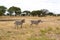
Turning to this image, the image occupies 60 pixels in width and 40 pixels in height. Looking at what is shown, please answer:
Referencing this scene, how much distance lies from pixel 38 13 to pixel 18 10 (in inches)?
279

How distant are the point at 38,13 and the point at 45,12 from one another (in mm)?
2487

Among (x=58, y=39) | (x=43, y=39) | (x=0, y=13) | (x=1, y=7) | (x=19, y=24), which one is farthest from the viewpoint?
(x=1, y=7)

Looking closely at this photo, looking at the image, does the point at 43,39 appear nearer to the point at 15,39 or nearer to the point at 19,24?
the point at 15,39

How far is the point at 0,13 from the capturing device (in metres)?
71.9

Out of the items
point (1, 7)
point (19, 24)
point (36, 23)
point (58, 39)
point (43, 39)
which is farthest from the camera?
point (1, 7)

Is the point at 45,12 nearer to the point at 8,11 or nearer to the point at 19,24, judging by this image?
the point at 8,11

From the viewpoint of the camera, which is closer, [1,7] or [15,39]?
[15,39]

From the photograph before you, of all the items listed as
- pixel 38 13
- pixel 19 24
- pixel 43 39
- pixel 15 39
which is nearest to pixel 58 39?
pixel 43 39

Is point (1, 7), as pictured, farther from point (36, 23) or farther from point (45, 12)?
point (36, 23)

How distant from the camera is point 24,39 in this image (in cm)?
1480

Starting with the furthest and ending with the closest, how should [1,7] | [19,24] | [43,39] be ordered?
[1,7]
[19,24]
[43,39]

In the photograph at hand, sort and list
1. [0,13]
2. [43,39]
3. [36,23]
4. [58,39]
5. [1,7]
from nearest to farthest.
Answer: [43,39] < [58,39] < [36,23] < [0,13] < [1,7]

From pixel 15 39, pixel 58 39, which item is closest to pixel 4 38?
pixel 15 39

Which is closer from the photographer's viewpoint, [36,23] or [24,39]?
[24,39]
